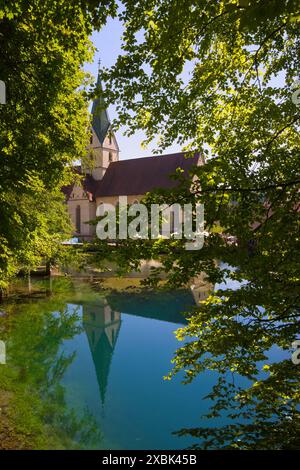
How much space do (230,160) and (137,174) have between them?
46.0 metres

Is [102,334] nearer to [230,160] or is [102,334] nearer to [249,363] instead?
[249,363]

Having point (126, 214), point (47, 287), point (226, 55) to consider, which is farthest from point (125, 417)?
point (47, 287)

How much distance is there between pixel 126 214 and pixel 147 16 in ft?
9.39

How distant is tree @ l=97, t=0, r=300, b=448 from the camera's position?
3.77m

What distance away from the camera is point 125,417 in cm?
813

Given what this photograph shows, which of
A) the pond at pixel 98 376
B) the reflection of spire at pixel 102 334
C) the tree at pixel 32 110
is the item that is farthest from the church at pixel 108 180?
the tree at pixel 32 110

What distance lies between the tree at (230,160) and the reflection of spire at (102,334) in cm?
571

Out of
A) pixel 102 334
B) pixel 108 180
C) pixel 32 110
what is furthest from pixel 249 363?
pixel 108 180

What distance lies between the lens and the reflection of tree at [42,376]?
279 inches

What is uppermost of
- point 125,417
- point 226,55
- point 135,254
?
point 226,55

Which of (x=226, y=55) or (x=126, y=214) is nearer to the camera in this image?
(x=126, y=214)

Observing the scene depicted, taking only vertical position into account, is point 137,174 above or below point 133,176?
above

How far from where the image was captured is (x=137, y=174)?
163 feet

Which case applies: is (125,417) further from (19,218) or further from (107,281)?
(107,281)
